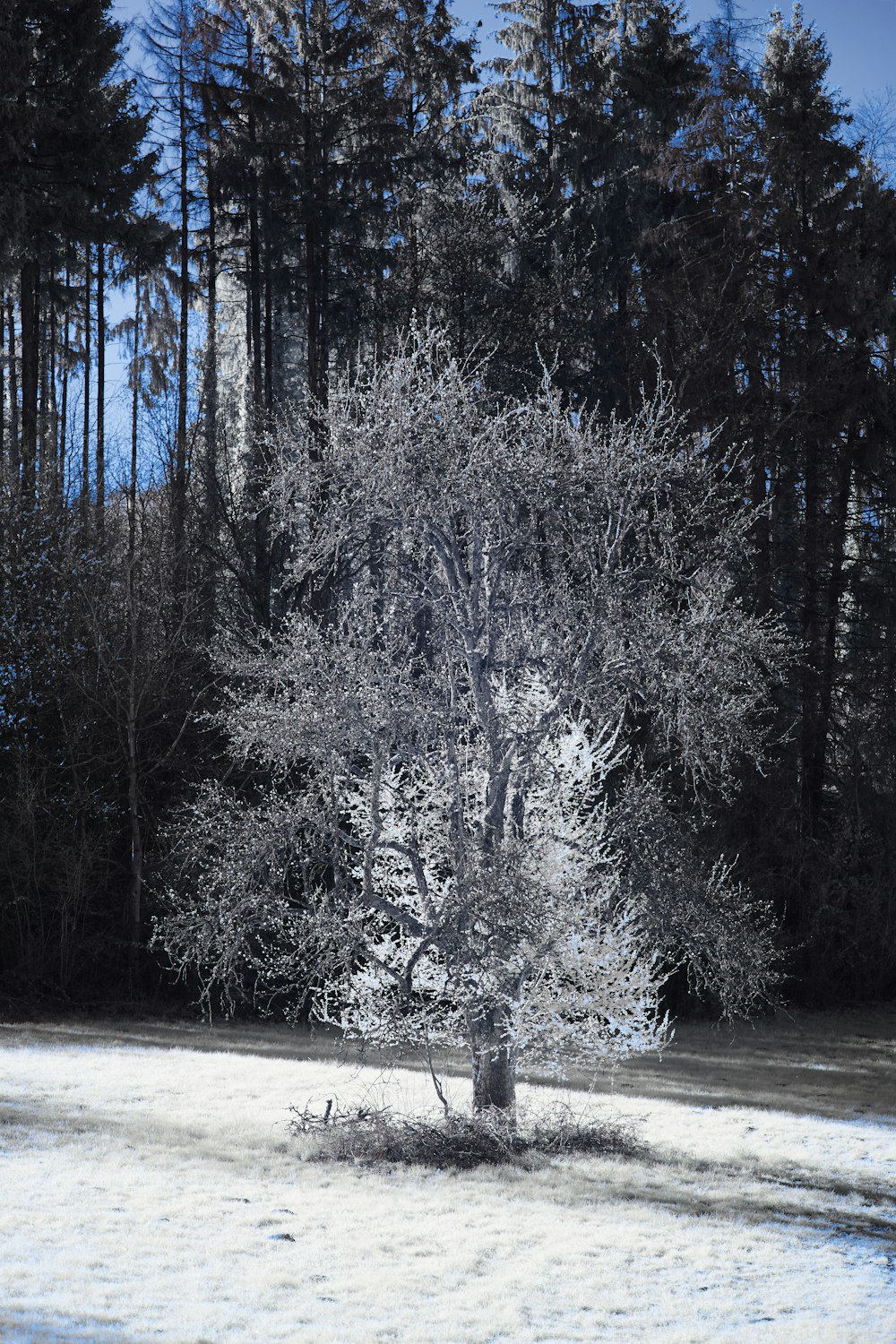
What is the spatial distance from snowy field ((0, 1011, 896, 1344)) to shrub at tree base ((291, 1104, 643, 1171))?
0.90 feet

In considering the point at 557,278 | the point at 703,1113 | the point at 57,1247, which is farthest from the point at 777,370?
the point at 57,1247

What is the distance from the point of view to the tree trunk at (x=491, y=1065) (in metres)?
9.16

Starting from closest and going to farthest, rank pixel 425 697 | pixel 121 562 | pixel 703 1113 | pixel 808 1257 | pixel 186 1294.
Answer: pixel 186 1294, pixel 808 1257, pixel 425 697, pixel 703 1113, pixel 121 562

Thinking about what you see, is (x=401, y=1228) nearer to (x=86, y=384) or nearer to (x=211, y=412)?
(x=211, y=412)

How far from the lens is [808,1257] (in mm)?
7129

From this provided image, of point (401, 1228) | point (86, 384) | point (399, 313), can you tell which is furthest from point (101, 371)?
point (401, 1228)

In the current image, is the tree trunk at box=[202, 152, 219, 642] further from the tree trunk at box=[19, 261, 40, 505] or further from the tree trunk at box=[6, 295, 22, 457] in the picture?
Answer: the tree trunk at box=[6, 295, 22, 457]

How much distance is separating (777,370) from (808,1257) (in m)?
14.5

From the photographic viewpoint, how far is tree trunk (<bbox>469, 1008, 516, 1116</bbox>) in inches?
360

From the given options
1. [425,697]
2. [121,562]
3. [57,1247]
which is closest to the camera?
[57,1247]

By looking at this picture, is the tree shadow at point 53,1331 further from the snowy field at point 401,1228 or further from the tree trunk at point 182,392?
the tree trunk at point 182,392

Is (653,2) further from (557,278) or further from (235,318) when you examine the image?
(235,318)

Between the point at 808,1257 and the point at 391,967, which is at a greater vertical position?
the point at 391,967

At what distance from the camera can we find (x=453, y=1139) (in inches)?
353
